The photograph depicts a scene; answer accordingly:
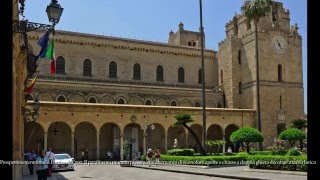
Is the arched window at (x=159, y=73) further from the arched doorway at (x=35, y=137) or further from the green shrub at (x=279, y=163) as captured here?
the green shrub at (x=279, y=163)

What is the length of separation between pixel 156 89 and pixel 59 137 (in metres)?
12.5

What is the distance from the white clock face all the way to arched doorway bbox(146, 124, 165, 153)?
1701 cm

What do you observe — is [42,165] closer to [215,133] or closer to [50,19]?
[50,19]

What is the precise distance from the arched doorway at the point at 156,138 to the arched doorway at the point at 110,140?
324 centimetres

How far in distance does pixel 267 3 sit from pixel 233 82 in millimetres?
10595

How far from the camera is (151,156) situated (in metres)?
29.3

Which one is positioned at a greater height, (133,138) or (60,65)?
(60,65)

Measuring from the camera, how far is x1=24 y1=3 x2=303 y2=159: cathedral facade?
119 ft

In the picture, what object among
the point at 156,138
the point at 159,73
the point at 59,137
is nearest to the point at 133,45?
the point at 159,73

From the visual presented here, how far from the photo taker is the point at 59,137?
3588 centimetres

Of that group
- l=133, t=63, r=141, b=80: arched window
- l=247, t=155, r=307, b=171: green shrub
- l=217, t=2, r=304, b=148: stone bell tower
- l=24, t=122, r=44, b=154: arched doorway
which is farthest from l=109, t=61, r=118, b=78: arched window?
l=247, t=155, r=307, b=171: green shrub

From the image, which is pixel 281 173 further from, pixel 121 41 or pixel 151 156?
pixel 121 41

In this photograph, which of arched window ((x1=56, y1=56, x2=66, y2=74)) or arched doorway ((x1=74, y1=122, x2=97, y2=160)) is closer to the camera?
arched doorway ((x1=74, y1=122, x2=97, y2=160))

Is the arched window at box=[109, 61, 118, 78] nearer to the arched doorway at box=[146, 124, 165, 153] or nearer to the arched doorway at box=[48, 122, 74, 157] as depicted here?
the arched doorway at box=[146, 124, 165, 153]
